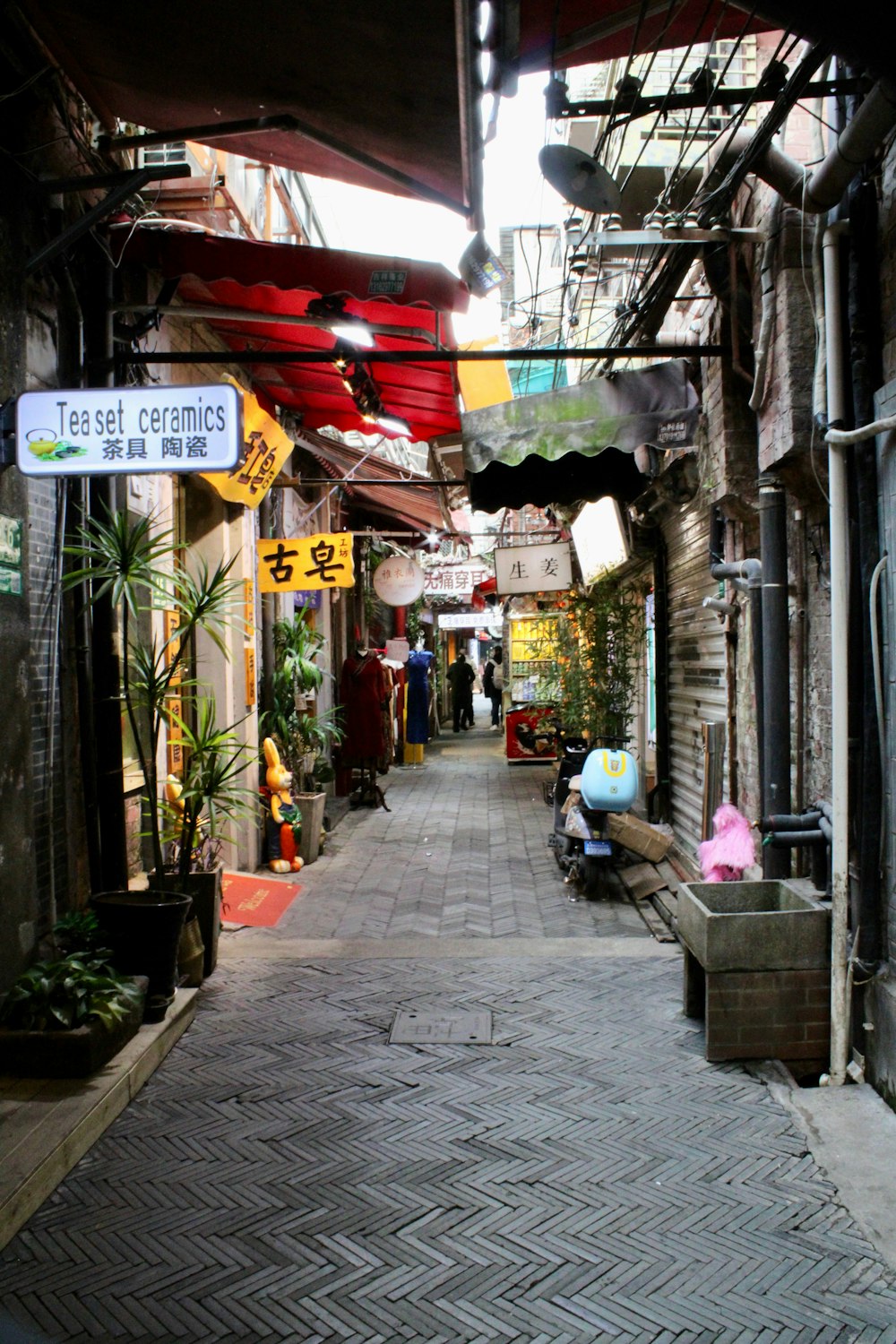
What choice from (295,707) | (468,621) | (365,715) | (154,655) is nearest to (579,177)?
(154,655)

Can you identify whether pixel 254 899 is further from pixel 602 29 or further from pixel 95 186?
pixel 602 29

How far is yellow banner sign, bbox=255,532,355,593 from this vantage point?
10008 millimetres

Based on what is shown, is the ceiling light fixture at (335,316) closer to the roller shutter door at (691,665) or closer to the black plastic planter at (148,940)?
the roller shutter door at (691,665)

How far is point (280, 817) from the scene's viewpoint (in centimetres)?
969

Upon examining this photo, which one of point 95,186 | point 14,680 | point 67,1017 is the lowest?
point 67,1017

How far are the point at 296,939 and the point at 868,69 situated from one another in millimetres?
6477

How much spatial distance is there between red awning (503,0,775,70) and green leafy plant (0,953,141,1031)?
16.2 feet

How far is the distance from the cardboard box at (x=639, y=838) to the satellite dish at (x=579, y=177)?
17.9ft

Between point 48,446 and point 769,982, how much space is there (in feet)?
14.7

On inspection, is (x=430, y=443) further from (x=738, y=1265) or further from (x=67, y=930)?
(x=738, y=1265)

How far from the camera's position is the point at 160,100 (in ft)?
17.8

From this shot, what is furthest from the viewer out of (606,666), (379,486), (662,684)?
(379,486)

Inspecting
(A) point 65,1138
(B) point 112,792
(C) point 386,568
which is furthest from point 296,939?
(C) point 386,568

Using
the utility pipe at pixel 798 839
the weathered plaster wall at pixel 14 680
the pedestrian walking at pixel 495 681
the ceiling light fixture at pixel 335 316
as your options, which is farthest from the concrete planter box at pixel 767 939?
the pedestrian walking at pixel 495 681
